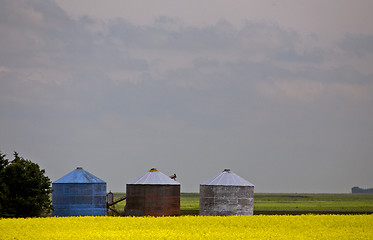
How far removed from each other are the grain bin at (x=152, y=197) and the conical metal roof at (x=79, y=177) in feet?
13.2

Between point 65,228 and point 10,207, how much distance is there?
52.7 feet

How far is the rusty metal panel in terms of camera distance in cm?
6269

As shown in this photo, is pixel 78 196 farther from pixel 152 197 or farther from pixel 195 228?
pixel 195 228

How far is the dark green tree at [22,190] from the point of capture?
193ft

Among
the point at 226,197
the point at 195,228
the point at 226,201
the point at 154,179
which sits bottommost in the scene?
the point at 195,228

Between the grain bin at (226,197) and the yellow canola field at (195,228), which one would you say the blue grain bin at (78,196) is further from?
the yellow canola field at (195,228)

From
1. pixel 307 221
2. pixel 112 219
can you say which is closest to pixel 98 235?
pixel 112 219

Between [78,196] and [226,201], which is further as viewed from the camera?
[78,196]

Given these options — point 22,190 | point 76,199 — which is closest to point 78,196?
point 76,199

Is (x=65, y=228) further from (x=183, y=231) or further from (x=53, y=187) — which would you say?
(x=53, y=187)

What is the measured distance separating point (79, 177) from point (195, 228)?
22.6 m

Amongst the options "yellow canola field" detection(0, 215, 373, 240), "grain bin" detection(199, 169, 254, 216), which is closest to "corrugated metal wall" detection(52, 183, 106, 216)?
"yellow canola field" detection(0, 215, 373, 240)

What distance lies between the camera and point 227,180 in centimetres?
6247

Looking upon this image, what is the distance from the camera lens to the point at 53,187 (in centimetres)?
6425
